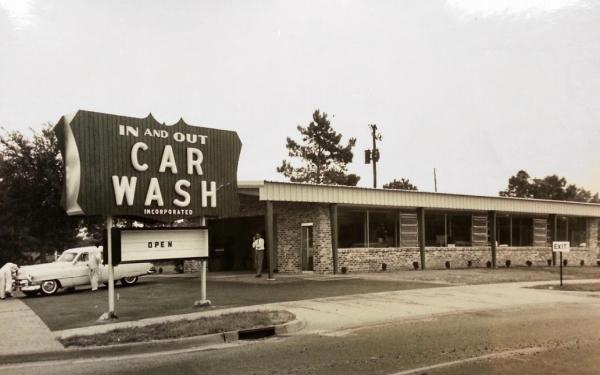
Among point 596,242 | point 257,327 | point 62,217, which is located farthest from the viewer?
point 596,242

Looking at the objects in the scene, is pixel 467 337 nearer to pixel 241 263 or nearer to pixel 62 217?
pixel 241 263

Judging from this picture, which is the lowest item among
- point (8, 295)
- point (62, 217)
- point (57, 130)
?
point (8, 295)

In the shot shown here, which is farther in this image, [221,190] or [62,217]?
[62,217]

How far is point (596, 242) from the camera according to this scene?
36.5 metres

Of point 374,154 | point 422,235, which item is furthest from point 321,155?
point 422,235

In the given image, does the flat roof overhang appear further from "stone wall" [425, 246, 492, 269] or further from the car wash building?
"stone wall" [425, 246, 492, 269]

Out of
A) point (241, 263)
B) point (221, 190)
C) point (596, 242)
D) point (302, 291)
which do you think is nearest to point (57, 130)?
point (221, 190)

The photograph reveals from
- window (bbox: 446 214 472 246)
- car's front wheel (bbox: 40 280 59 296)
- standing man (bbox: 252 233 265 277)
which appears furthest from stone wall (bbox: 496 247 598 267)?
car's front wheel (bbox: 40 280 59 296)

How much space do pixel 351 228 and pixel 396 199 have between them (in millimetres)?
2584

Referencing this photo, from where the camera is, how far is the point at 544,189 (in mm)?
85500

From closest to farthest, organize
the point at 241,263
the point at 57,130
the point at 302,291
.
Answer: the point at 57,130
the point at 302,291
the point at 241,263

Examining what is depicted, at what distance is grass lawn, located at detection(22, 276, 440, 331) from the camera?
41.5ft

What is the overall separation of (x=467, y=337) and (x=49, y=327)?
810 cm

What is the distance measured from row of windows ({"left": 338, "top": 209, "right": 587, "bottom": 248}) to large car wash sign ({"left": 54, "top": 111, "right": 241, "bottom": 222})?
40.2 ft
